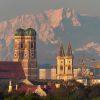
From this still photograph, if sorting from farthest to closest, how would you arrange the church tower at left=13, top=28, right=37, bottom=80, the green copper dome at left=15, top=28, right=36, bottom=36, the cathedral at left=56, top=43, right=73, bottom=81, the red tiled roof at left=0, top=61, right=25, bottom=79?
the green copper dome at left=15, top=28, right=36, bottom=36, the cathedral at left=56, top=43, right=73, bottom=81, the church tower at left=13, top=28, right=37, bottom=80, the red tiled roof at left=0, top=61, right=25, bottom=79

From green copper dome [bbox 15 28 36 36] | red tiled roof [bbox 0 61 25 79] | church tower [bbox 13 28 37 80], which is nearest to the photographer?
red tiled roof [bbox 0 61 25 79]

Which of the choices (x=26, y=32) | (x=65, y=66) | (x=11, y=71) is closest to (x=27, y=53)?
(x=65, y=66)

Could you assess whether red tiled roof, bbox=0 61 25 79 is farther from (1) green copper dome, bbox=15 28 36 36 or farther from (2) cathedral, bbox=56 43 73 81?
(1) green copper dome, bbox=15 28 36 36

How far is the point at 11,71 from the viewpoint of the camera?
4422 inches

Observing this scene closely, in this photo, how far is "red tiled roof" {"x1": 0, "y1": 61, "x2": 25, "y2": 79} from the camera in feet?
362

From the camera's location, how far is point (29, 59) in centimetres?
12962

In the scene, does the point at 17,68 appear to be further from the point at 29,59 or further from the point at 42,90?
the point at 42,90

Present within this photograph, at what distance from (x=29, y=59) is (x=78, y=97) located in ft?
223

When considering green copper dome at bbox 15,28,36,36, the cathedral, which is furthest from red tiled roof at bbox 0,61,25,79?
green copper dome at bbox 15,28,36,36

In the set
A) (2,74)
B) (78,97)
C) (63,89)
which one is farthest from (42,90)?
(2,74)

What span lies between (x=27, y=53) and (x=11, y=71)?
17.5 m

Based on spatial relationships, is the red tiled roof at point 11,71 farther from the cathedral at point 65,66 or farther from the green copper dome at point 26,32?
the green copper dome at point 26,32

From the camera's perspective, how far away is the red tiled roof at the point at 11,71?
110 metres

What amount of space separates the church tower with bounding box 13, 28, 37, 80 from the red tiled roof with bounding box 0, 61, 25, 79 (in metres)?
11.0
